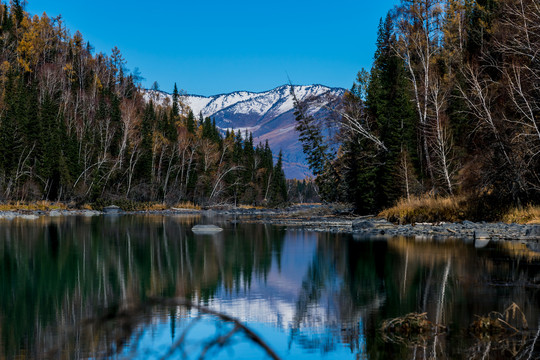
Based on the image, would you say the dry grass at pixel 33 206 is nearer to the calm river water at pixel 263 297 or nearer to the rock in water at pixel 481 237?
the calm river water at pixel 263 297

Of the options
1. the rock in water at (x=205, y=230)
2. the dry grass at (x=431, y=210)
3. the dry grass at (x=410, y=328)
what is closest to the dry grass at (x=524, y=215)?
the dry grass at (x=431, y=210)

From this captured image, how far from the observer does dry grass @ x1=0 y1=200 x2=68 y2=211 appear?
162 ft

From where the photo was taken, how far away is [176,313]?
364 inches

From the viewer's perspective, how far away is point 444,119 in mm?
35812

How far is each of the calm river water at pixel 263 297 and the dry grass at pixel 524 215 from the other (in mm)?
5088

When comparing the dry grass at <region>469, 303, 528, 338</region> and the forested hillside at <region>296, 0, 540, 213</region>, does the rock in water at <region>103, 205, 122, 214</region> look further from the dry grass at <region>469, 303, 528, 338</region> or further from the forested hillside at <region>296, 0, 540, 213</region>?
the dry grass at <region>469, 303, 528, 338</region>

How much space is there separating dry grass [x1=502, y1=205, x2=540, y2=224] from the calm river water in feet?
16.7

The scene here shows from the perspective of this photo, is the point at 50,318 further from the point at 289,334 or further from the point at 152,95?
the point at 152,95

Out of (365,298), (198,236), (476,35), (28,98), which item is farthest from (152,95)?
(365,298)

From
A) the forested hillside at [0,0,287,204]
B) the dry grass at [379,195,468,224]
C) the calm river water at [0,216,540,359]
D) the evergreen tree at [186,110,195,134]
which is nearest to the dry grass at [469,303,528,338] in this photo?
the calm river water at [0,216,540,359]

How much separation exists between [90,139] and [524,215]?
5978 cm

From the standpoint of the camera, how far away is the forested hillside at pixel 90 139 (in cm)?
6041

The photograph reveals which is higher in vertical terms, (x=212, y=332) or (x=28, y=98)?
(x=28, y=98)

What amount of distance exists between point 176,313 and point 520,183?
19575 mm
